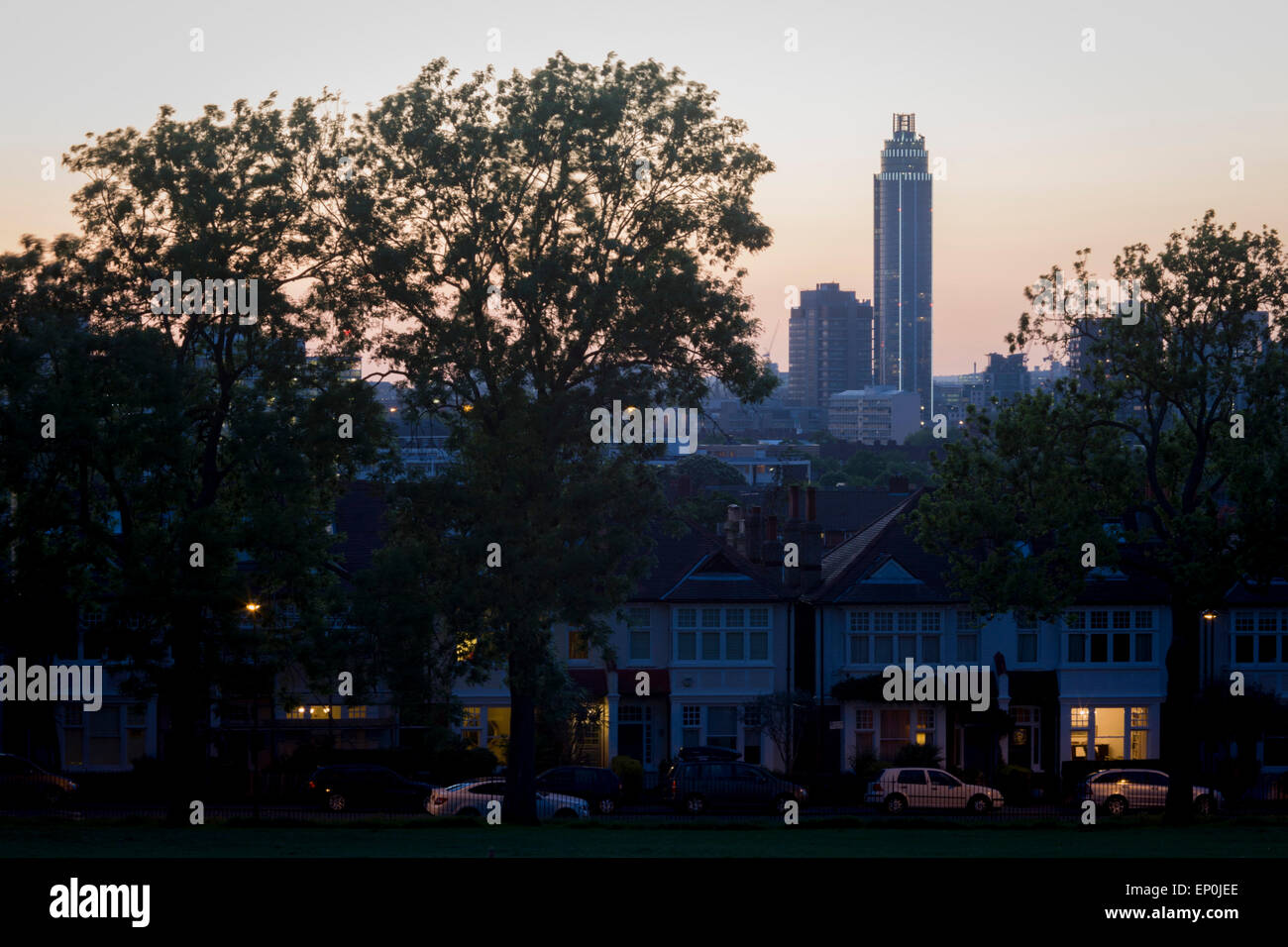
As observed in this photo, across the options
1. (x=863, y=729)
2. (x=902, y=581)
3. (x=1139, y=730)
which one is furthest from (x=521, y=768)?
(x=1139, y=730)

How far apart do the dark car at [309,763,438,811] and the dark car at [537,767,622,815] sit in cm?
357

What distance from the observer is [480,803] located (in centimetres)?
3925

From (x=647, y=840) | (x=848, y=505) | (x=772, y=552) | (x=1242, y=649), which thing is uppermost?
(x=848, y=505)

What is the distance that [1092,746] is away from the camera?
54.2 metres

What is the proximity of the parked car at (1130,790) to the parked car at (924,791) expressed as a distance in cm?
323

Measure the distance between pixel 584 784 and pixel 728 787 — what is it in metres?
4.41

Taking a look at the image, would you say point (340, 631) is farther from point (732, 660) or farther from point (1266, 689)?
point (1266, 689)

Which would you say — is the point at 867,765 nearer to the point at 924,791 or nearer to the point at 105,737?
the point at 924,791

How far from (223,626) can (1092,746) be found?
34.7m

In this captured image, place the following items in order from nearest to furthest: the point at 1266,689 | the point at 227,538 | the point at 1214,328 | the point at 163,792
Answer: the point at 227,538 < the point at 1214,328 < the point at 163,792 < the point at 1266,689

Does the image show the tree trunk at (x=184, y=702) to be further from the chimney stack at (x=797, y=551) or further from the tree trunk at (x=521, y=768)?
the chimney stack at (x=797, y=551)

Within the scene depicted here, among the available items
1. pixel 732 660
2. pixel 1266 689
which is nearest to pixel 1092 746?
pixel 1266 689

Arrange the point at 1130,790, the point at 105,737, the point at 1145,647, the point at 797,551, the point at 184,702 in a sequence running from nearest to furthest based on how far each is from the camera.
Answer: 1. the point at 184,702
2. the point at 1130,790
3. the point at 105,737
4. the point at 1145,647
5. the point at 797,551

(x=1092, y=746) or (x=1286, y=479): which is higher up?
(x=1286, y=479)
